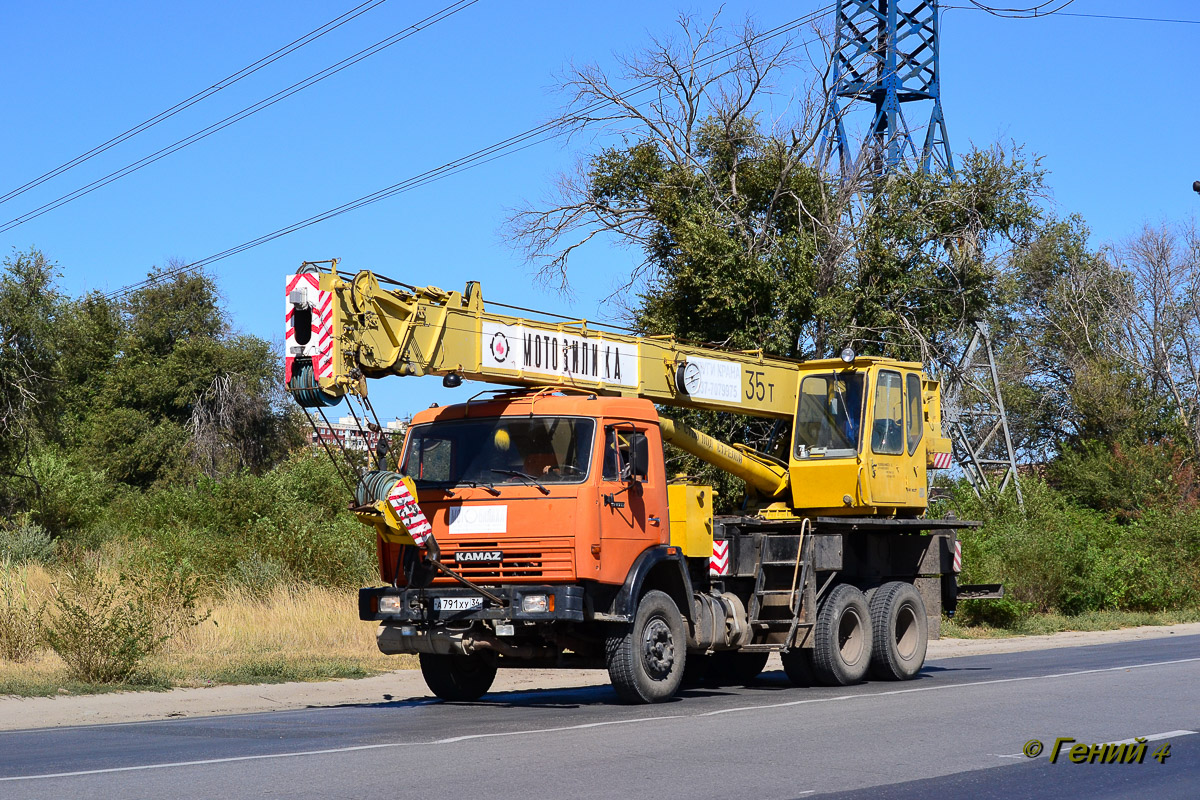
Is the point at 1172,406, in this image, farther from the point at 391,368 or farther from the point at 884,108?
the point at 391,368

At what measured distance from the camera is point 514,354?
1305 cm

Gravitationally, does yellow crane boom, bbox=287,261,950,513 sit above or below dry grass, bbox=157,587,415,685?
above

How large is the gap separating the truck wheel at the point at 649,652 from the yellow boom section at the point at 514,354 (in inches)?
102


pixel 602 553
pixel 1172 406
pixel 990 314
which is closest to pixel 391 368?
pixel 602 553

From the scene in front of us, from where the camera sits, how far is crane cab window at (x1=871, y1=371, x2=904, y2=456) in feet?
54.5

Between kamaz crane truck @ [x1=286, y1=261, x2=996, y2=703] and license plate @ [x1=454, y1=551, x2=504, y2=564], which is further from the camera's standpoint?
license plate @ [x1=454, y1=551, x2=504, y2=564]

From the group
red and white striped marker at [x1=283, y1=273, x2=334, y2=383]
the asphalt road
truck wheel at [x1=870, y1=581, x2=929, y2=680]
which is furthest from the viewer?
truck wheel at [x1=870, y1=581, x2=929, y2=680]

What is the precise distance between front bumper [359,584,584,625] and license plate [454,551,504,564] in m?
0.27

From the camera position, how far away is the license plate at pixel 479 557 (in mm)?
12266

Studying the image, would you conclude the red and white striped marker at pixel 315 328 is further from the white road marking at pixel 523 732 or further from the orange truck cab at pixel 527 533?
the white road marking at pixel 523 732

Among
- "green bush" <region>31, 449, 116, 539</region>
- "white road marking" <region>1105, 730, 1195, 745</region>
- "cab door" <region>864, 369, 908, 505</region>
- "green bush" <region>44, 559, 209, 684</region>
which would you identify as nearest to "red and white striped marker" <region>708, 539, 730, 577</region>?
"cab door" <region>864, 369, 908, 505</region>

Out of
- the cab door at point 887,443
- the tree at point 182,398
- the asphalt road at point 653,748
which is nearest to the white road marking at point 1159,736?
the asphalt road at point 653,748

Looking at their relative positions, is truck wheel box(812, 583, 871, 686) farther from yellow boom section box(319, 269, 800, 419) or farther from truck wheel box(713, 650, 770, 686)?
yellow boom section box(319, 269, 800, 419)

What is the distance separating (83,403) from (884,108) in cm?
3038
